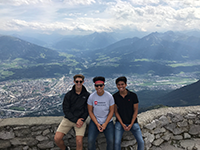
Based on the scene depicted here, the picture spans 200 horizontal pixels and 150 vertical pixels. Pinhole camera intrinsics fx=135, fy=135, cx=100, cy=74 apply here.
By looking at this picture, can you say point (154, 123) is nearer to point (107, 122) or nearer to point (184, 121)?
point (184, 121)

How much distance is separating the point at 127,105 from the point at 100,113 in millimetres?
908

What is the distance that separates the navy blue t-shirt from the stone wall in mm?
644

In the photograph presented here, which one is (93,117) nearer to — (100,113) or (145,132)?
(100,113)

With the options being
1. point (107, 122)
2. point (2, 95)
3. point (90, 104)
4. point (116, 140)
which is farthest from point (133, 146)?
point (2, 95)

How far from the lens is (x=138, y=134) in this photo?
14.2ft

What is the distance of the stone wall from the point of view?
4.66m

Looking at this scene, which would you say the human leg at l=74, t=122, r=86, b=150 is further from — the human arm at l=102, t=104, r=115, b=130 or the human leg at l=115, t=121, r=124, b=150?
the human leg at l=115, t=121, r=124, b=150

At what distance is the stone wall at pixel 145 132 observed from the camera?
4.66 metres

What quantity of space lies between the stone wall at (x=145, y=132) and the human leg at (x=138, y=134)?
12.7 inches

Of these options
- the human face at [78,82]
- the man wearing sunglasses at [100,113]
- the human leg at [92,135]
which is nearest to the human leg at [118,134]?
the man wearing sunglasses at [100,113]

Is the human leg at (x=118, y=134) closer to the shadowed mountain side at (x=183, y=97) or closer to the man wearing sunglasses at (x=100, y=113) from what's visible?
the man wearing sunglasses at (x=100, y=113)

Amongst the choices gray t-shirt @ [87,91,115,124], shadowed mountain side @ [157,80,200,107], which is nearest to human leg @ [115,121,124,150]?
gray t-shirt @ [87,91,115,124]

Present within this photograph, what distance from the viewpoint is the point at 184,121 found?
5137 millimetres

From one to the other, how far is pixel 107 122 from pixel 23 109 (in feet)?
266
